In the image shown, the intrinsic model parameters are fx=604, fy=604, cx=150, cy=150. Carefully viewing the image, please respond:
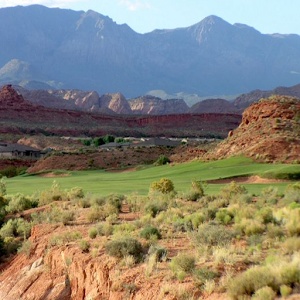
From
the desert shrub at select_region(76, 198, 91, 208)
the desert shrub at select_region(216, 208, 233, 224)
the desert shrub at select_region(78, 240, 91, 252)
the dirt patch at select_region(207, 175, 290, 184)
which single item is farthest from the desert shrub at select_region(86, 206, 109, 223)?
the dirt patch at select_region(207, 175, 290, 184)

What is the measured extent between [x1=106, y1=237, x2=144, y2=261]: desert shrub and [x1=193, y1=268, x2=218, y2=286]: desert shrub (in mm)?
2286

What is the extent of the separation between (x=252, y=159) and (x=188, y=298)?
3175cm

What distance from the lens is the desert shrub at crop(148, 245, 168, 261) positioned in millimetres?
12441

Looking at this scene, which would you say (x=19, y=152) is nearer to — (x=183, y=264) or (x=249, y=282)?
(x=183, y=264)

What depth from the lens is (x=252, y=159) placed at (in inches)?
1626

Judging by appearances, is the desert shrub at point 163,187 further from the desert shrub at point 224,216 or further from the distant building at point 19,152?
the distant building at point 19,152

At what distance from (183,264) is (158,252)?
1.34m

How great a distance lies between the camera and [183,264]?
37.2ft

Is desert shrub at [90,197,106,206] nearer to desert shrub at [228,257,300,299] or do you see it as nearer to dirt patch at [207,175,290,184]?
desert shrub at [228,257,300,299]

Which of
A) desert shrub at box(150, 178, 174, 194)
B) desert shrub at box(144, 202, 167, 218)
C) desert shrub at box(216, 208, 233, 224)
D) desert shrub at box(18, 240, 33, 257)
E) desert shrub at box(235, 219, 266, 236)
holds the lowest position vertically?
desert shrub at box(18, 240, 33, 257)

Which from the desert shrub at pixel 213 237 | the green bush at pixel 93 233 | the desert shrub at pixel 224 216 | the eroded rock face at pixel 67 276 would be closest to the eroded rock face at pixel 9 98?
the eroded rock face at pixel 67 276

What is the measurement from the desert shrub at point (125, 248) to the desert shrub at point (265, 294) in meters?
4.03

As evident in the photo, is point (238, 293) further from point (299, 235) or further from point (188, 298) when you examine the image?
point (299, 235)

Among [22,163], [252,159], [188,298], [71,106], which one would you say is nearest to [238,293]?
[188,298]
